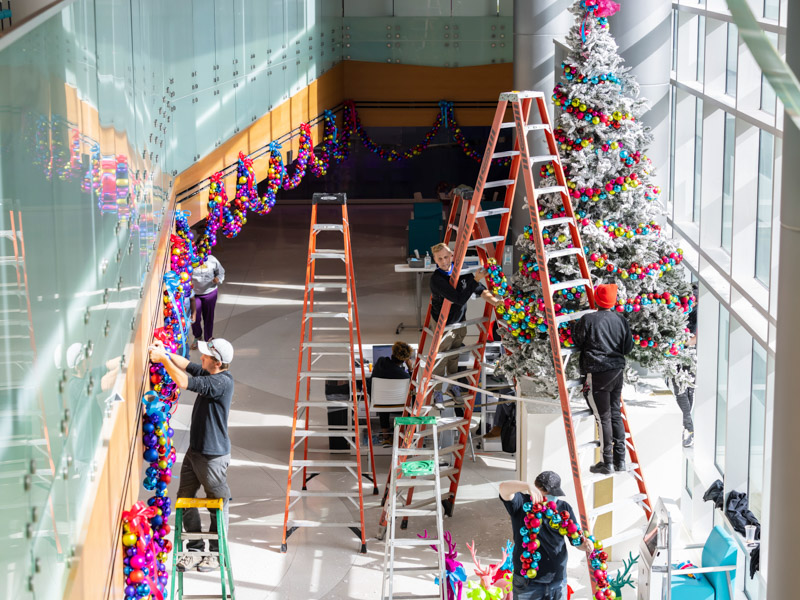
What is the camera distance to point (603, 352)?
8000mm

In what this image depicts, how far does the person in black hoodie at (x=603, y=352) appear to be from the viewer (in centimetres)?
798

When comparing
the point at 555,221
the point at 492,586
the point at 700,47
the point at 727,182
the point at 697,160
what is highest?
the point at 700,47

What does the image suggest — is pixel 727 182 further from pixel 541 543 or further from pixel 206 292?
pixel 206 292

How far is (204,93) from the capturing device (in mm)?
9977

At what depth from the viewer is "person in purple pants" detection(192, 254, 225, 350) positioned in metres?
14.2

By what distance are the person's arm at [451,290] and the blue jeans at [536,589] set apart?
243cm

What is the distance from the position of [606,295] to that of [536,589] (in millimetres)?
2237

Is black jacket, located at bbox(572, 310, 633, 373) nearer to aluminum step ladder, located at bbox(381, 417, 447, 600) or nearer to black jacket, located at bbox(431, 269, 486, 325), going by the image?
black jacket, located at bbox(431, 269, 486, 325)

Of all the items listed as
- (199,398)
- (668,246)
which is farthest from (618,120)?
(199,398)

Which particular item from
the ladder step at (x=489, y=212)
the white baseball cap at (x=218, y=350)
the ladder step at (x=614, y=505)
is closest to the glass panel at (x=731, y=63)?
the ladder step at (x=489, y=212)

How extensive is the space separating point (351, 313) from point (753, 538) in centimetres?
Result: 375

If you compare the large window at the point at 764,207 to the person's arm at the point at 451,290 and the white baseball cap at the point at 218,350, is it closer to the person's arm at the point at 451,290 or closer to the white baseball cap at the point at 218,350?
the person's arm at the point at 451,290

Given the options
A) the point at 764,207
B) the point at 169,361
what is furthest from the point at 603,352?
the point at 169,361

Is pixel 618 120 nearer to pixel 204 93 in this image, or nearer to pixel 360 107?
pixel 204 93
